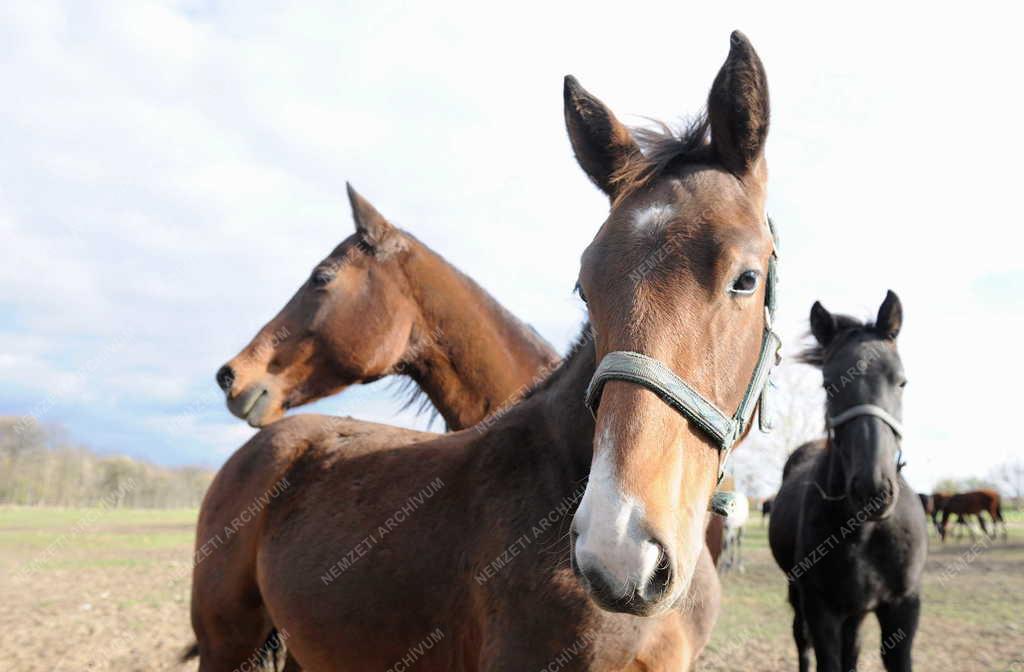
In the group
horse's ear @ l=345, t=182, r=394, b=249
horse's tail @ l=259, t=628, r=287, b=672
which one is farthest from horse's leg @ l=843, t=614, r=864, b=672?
horse's ear @ l=345, t=182, r=394, b=249

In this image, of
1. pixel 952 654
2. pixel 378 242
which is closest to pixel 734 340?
pixel 378 242

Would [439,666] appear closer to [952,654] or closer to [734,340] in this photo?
[734,340]

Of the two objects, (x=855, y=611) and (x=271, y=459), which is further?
(x=855, y=611)

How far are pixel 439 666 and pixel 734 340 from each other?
4.92 feet

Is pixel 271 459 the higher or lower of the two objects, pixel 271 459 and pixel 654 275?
the lower

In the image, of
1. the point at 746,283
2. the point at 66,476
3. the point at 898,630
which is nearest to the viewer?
the point at 746,283

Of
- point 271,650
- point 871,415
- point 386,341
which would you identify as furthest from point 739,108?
point 871,415

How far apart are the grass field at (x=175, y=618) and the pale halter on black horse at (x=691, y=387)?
665cm

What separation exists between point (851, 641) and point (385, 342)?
4759 millimetres

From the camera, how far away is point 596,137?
2.35 m

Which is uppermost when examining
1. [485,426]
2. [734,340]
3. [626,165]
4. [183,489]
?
[626,165]

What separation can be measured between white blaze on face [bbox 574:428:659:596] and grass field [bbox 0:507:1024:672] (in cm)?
706

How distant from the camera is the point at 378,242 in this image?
15.6 ft

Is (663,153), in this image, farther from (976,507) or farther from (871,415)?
(976,507)
